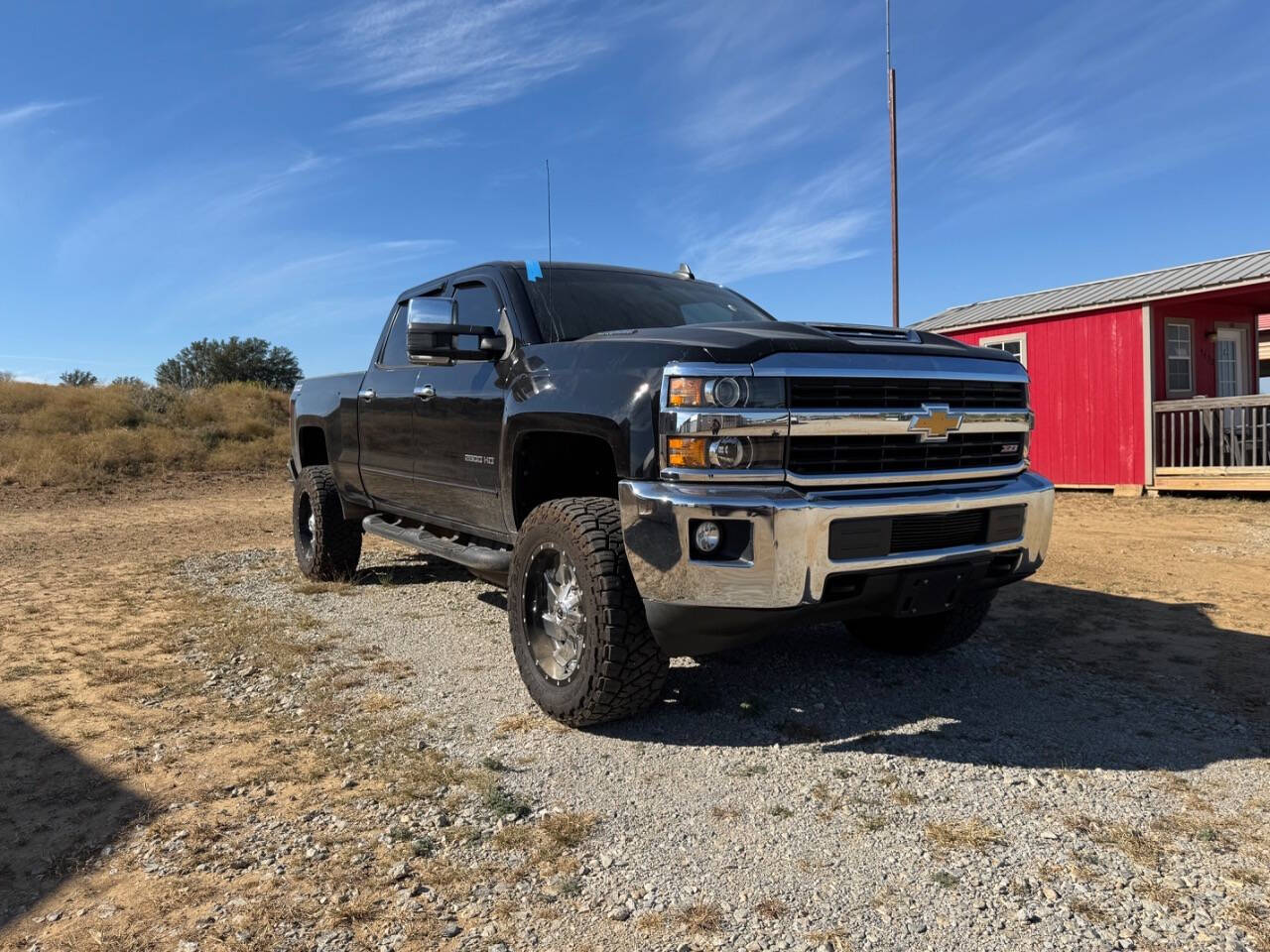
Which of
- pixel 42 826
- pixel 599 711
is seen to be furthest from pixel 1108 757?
pixel 42 826

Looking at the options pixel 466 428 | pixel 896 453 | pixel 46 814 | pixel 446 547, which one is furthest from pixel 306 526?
pixel 896 453

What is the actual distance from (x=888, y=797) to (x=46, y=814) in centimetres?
277

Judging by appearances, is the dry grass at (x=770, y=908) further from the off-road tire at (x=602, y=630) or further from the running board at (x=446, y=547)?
the running board at (x=446, y=547)

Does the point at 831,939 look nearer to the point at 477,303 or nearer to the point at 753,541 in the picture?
the point at 753,541

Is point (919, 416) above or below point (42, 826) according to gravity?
above

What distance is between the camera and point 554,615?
11.9 ft

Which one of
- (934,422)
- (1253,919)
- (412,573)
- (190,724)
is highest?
(934,422)

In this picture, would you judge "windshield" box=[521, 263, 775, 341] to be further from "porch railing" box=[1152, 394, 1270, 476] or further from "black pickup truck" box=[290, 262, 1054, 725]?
"porch railing" box=[1152, 394, 1270, 476]

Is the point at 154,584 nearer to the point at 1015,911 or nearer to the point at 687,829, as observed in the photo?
the point at 687,829

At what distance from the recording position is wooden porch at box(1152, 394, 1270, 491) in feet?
40.6

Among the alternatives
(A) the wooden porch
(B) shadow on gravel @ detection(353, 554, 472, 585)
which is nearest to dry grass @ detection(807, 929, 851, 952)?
(B) shadow on gravel @ detection(353, 554, 472, 585)

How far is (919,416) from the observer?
10.9 feet

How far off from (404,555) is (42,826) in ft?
18.1

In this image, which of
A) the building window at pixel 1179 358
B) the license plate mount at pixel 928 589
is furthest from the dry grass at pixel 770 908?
the building window at pixel 1179 358
